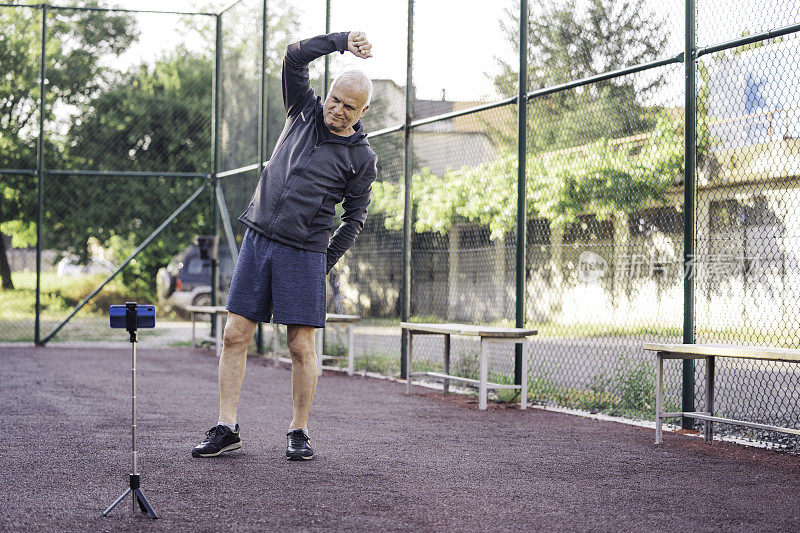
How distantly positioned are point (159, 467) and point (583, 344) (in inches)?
134

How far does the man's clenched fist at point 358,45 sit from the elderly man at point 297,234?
0.06 m

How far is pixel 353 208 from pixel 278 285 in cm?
57

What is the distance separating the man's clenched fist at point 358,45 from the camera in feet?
14.6

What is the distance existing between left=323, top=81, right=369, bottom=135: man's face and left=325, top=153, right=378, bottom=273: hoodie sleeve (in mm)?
220

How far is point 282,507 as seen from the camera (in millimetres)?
3623

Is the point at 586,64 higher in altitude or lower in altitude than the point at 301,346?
higher

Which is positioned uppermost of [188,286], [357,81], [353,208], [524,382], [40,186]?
→ [40,186]

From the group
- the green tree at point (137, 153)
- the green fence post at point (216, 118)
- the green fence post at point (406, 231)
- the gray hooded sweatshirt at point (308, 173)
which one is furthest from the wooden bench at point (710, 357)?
the green tree at point (137, 153)

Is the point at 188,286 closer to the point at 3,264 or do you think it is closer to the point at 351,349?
the point at 3,264

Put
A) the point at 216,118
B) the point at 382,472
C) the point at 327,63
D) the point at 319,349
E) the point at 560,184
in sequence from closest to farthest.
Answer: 1. the point at 382,472
2. the point at 560,184
3. the point at 319,349
4. the point at 327,63
5. the point at 216,118

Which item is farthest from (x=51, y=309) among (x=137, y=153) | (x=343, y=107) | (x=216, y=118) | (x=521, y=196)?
(x=343, y=107)

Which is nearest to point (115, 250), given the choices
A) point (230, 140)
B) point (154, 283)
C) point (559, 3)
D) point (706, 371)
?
point (154, 283)

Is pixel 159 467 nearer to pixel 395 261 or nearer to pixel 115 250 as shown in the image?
pixel 395 261

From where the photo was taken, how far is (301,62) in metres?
4.70
